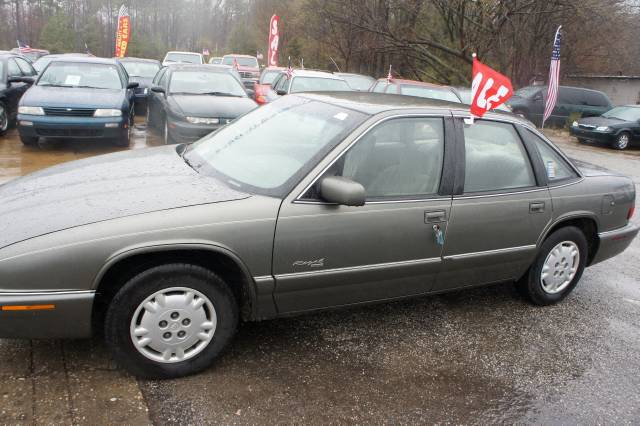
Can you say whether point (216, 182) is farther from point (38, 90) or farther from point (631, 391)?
point (38, 90)

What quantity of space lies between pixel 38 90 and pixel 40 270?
739 cm

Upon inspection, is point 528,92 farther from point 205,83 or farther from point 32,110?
point 32,110

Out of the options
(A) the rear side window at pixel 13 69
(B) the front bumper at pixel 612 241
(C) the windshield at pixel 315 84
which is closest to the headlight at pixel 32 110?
(A) the rear side window at pixel 13 69

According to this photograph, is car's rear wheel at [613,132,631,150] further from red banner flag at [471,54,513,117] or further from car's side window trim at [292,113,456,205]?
car's side window trim at [292,113,456,205]

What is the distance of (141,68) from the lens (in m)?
15.2

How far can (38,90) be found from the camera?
345 inches

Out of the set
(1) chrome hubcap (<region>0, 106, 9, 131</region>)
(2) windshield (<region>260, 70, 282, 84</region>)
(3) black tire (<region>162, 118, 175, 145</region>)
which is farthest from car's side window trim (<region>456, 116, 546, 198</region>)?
(2) windshield (<region>260, 70, 282, 84</region>)

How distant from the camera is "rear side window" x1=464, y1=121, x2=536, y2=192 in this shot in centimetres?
368

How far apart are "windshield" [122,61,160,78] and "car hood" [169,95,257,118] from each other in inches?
252

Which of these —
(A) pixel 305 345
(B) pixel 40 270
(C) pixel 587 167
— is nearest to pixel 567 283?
(C) pixel 587 167

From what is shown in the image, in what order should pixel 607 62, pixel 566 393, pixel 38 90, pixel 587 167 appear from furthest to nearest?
1. pixel 607 62
2. pixel 38 90
3. pixel 587 167
4. pixel 566 393

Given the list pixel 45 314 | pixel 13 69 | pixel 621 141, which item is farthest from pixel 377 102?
pixel 621 141

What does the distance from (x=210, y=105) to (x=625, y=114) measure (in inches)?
539

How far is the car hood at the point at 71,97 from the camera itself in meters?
8.31
